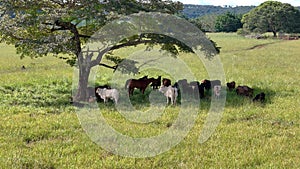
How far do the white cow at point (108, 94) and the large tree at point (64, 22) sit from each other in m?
0.93

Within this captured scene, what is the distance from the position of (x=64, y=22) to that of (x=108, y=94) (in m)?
2.98

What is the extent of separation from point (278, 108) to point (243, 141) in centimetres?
357

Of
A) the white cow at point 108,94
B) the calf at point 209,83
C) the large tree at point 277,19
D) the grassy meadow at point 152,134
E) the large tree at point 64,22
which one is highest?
the large tree at point 277,19

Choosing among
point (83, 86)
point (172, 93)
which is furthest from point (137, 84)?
point (172, 93)

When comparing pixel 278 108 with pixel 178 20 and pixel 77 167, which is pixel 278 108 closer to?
pixel 178 20

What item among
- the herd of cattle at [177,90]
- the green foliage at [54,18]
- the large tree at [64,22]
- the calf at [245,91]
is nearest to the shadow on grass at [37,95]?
the large tree at [64,22]

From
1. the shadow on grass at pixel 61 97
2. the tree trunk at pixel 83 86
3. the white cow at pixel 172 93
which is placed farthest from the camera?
the tree trunk at pixel 83 86

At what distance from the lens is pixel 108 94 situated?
11219 millimetres

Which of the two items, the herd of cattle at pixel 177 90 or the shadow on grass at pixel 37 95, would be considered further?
the shadow on grass at pixel 37 95

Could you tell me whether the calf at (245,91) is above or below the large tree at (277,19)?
below

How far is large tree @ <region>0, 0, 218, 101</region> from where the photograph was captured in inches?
437

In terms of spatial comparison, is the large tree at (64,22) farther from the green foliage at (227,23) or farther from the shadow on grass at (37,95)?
the green foliage at (227,23)

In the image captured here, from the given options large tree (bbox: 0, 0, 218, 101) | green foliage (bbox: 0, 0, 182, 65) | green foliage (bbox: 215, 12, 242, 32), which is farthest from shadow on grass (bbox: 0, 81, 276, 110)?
green foliage (bbox: 215, 12, 242, 32)

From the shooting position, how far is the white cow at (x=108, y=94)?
1113 cm
